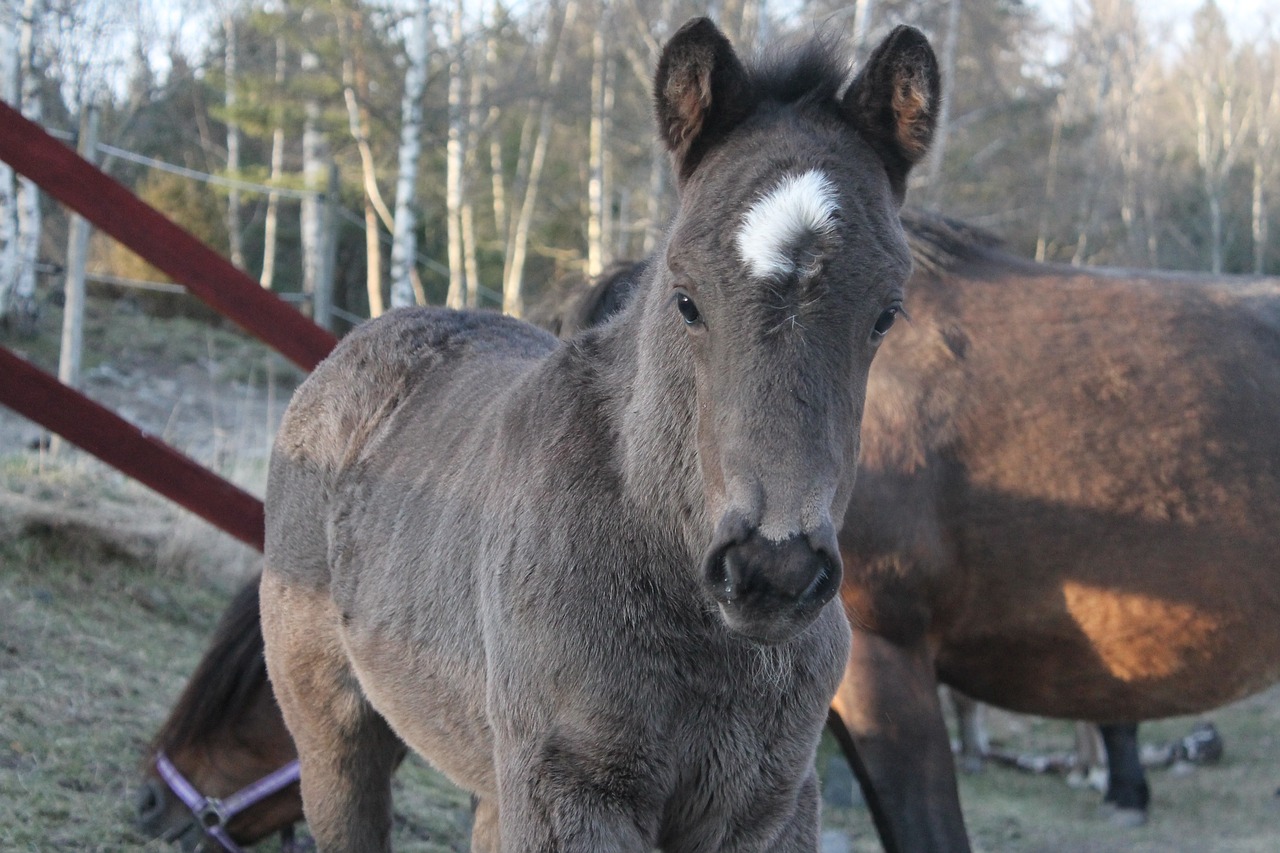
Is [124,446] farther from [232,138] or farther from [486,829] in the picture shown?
[232,138]

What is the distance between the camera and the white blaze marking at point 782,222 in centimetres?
211

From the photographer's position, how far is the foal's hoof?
21.3ft

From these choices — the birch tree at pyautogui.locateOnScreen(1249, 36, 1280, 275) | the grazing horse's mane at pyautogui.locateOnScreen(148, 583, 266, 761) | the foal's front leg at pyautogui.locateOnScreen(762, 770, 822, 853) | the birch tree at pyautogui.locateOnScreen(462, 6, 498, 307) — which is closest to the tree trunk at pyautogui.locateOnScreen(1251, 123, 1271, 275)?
the birch tree at pyautogui.locateOnScreen(1249, 36, 1280, 275)

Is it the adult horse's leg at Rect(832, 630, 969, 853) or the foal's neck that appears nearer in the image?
the foal's neck

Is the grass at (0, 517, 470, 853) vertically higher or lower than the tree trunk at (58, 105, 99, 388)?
lower

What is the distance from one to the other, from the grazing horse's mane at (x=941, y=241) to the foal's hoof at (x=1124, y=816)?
3.59 metres

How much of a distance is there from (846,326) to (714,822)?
1043mm

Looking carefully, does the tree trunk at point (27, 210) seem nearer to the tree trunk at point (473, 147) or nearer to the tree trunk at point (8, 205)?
the tree trunk at point (8, 205)

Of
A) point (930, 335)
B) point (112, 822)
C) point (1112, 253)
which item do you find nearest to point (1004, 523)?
point (930, 335)

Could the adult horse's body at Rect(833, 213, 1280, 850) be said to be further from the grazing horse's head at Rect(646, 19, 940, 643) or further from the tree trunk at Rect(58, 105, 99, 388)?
the tree trunk at Rect(58, 105, 99, 388)

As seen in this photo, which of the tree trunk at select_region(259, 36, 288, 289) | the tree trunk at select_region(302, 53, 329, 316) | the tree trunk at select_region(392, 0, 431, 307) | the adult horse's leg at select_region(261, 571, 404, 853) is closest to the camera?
the adult horse's leg at select_region(261, 571, 404, 853)

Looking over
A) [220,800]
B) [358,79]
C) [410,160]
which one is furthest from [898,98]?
[358,79]

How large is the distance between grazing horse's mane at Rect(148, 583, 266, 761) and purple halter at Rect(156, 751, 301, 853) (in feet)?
0.34

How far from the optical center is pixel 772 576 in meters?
1.91
